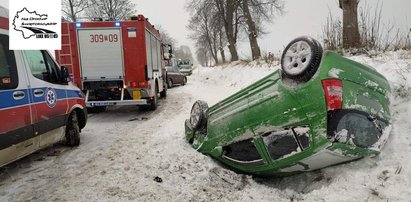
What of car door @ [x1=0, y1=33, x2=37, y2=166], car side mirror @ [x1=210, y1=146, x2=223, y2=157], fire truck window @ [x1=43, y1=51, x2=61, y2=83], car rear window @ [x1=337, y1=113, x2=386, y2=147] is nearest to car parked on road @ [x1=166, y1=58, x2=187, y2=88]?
fire truck window @ [x1=43, y1=51, x2=61, y2=83]

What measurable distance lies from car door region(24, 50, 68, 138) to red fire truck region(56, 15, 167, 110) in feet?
12.0

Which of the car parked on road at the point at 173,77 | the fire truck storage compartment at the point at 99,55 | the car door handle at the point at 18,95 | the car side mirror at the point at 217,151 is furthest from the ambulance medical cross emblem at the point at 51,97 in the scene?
the car parked on road at the point at 173,77

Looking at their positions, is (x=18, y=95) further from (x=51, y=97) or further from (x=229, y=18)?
(x=229, y=18)

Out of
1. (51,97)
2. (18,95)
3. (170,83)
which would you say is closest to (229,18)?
(170,83)

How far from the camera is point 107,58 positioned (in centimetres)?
962

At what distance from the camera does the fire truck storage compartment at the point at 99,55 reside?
9609mm

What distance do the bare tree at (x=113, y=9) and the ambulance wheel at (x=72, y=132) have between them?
85.2 feet

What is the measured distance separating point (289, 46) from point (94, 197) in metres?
2.73

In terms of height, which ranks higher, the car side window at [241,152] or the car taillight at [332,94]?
the car taillight at [332,94]

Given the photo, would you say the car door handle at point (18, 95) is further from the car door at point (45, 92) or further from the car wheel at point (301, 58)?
the car wheel at point (301, 58)

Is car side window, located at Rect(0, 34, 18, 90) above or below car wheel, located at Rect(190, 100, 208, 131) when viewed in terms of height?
above

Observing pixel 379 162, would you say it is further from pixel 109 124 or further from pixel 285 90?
pixel 109 124

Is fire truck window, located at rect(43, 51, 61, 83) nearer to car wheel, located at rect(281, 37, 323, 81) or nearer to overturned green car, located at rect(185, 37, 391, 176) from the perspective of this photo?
overturned green car, located at rect(185, 37, 391, 176)

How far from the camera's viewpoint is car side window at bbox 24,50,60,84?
5.02m
